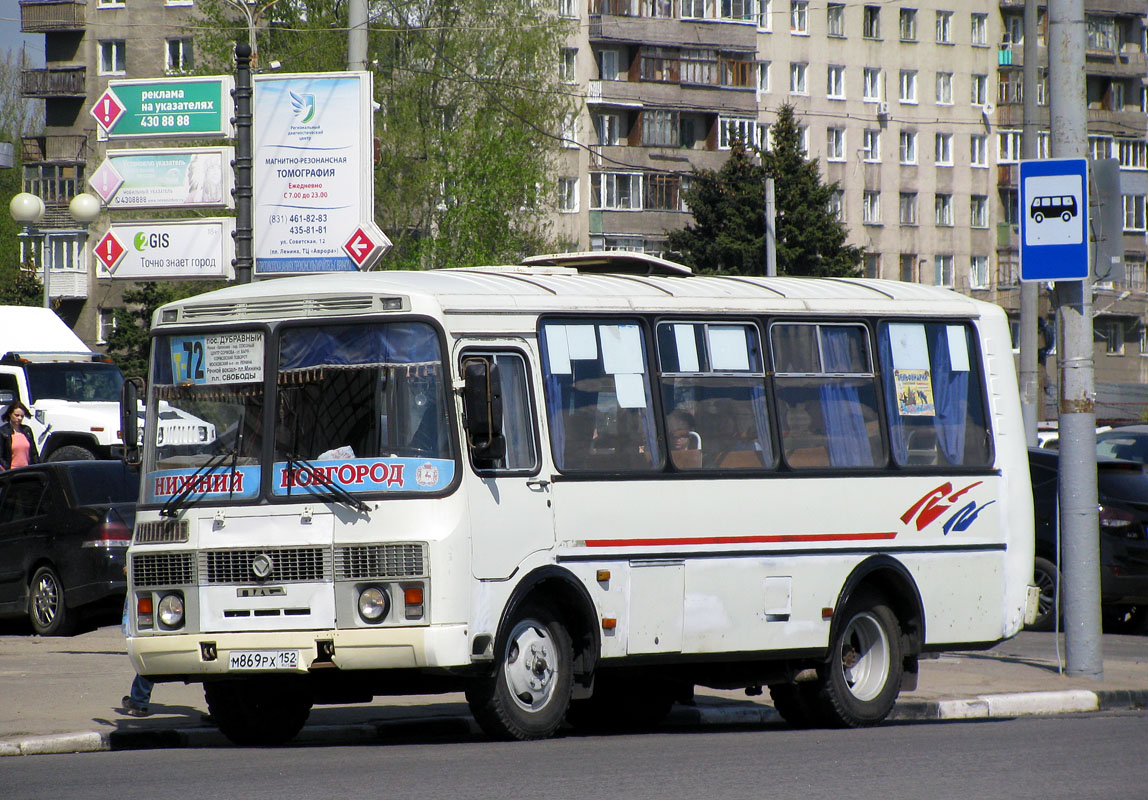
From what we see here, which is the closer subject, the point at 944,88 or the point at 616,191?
the point at 616,191

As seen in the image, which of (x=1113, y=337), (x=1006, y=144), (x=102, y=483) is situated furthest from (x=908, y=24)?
(x=102, y=483)

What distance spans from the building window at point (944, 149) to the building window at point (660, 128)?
43.4 feet

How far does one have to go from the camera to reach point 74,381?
1284 inches

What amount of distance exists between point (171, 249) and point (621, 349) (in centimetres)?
982

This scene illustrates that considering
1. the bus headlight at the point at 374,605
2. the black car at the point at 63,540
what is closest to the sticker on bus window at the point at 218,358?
the bus headlight at the point at 374,605

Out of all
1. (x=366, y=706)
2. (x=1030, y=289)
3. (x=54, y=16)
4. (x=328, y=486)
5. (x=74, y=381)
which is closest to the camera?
(x=328, y=486)

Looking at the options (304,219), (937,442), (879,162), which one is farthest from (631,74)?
(937,442)

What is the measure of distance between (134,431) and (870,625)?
16.3 ft

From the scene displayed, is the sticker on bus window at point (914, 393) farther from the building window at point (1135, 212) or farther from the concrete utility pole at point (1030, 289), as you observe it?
the building window at point (1135, 212)

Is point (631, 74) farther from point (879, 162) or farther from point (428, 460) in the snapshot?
point (428, 460)

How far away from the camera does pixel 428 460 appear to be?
1056 centimetres

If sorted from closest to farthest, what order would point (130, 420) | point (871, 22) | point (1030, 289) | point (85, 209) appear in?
point (130, 420) → point (1030, 289) → point (85, 209) → point (871, 22)

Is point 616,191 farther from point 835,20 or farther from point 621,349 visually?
point 621,349

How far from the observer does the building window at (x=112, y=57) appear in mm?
76000
